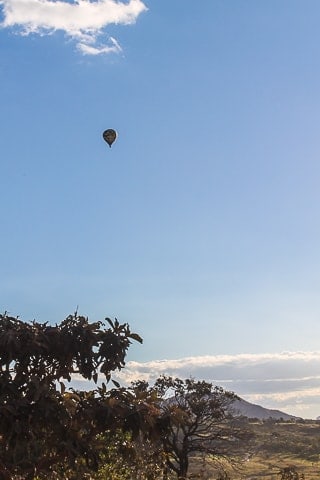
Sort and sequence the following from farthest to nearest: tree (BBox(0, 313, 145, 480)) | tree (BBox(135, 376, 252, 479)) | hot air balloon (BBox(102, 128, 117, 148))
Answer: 1. tree (BBox(135, 376, 252, 479))
2. hot air balloon (BBox(102, 128, 117, 148))
3. tree (BBox(0, 313, 145, 480))

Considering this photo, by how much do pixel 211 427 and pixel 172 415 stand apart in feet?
85.2

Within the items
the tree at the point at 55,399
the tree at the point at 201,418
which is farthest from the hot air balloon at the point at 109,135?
the tree at the point at 201,418

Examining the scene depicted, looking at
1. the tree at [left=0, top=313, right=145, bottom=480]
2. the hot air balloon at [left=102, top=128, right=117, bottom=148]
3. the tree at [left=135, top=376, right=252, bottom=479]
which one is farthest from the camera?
the tree at [left=135, top=376, right=252, bottom=479]

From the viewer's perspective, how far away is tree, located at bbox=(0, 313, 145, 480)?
1073cm

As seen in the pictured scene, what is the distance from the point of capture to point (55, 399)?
35.3 feet

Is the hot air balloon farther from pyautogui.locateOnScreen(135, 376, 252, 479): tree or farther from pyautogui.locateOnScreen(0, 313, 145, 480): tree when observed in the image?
pyautogui.locateOnScreen(135, 376, 252, 479): tree

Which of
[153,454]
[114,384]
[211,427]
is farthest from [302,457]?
[114,384]

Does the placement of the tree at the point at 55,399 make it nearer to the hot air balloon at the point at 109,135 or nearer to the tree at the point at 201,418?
the hot air balloon at the point at 109,135

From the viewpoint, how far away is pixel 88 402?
11.7m

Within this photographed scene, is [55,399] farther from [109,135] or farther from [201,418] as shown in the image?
[201,418]

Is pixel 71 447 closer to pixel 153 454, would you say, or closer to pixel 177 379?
pixel 153 454

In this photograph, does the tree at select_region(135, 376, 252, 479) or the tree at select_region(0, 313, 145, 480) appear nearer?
the tree at select_region(0, 313, 145, 480)

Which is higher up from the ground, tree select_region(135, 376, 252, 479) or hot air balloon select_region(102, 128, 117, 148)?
hot air balloon select_region(102, 128, 117, 148)

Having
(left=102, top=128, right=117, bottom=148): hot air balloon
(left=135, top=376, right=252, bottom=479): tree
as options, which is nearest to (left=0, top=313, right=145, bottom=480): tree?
(left=102, top=128, right=117, bottom=148): hot air balloon
